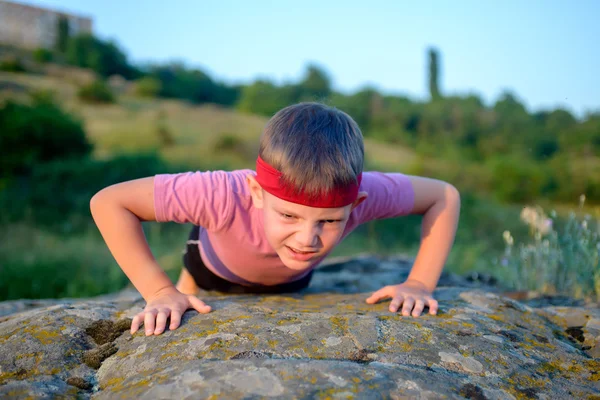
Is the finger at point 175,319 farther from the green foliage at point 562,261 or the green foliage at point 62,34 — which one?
the green foliage at point 62,34

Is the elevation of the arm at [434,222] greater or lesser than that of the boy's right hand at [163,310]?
greater

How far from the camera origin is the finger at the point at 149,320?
6.55ft

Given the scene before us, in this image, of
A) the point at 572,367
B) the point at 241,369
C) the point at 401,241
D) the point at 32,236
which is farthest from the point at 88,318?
the point at 401,241

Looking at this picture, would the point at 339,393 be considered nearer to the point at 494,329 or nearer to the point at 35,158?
the point at 494,329

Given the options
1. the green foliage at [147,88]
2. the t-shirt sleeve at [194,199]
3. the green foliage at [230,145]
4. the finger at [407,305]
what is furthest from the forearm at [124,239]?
the green foliage at [147,88]

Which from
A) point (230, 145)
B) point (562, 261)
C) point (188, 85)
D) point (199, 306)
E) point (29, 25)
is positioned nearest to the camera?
point (199, 306)

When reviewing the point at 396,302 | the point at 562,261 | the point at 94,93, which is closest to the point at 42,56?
the point at 94,93

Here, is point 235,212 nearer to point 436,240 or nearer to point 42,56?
point 436,240

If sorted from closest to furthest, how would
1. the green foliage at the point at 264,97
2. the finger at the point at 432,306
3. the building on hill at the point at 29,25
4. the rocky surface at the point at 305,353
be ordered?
the rocky surface at the point at 305,353 → the finger at the point at 432,306 → the building on hill at the point at 29,25 → the green foliage at the point at 264,97

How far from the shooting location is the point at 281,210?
7.50 feet

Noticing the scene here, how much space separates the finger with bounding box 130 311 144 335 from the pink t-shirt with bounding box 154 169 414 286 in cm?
60

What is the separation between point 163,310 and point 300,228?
0.66m

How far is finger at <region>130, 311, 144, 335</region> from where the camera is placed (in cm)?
204

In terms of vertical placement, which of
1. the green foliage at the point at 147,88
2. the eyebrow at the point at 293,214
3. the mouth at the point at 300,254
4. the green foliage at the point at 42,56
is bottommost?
the mouth at the point at 300,254
